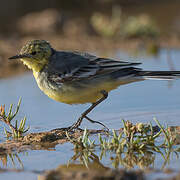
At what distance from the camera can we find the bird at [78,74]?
7379 millimetres

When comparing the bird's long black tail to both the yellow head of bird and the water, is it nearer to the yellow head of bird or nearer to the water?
the water

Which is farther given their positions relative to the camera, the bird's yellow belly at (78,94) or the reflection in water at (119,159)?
the bird's yellow belly at (78,94)

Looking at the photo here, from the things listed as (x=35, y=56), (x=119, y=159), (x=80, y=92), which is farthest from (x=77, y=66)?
(x=119, y=159)

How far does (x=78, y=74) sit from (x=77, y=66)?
0.63 feet

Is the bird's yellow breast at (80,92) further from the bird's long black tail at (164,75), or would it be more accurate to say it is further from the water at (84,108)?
the water at (84,108)

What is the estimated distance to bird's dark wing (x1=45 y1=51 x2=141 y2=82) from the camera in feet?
24.6

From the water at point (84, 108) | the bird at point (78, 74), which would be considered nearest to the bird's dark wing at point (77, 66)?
the bird at point (78, 74)

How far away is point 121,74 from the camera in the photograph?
7598 millimetres

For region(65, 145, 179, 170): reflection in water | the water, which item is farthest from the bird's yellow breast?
region(65, 145, 179, 170): reflection in water

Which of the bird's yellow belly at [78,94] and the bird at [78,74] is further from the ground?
the bird at [78,74]

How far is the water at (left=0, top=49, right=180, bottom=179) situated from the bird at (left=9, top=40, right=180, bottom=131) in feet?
2.41

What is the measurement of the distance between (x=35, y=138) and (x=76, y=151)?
883 mm

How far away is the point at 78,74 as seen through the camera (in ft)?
24.7

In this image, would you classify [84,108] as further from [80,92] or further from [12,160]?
[12,160]
